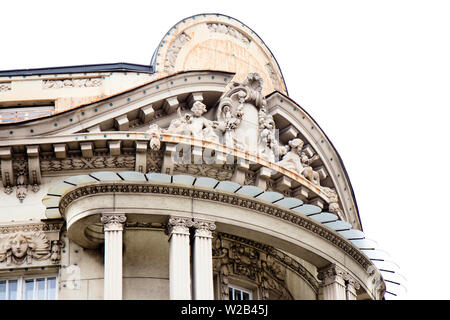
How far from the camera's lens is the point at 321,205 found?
1251 inches

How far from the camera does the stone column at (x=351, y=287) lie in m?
29.3

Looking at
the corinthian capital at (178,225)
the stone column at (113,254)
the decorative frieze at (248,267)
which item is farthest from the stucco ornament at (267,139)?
the stone column at (113,254)

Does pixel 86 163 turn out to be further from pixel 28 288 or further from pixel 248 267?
pixel 248 267

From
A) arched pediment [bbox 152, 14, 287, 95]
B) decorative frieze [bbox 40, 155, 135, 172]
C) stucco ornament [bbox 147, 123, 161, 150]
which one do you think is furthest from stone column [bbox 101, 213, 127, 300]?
arched pediment [bbox 152, 14, 287, 95]

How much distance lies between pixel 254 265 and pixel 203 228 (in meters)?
3.24

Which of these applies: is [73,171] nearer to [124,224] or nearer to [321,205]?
[124,224]

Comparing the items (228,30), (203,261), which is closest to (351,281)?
(203,261)

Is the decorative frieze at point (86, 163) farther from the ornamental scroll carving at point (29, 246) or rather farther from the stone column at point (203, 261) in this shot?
the stone column at point (203, 261)

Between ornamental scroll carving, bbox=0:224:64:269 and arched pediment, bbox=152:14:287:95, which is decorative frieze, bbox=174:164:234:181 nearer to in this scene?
arched pediment, bbox=152:14:287:95

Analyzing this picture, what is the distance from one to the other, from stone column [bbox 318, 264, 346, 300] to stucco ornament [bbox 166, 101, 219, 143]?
4.16 m

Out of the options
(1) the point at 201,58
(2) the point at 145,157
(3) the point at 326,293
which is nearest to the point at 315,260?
(3) the point at 326,293

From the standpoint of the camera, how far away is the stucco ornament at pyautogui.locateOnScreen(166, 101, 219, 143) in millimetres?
30080

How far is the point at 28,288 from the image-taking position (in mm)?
28062
